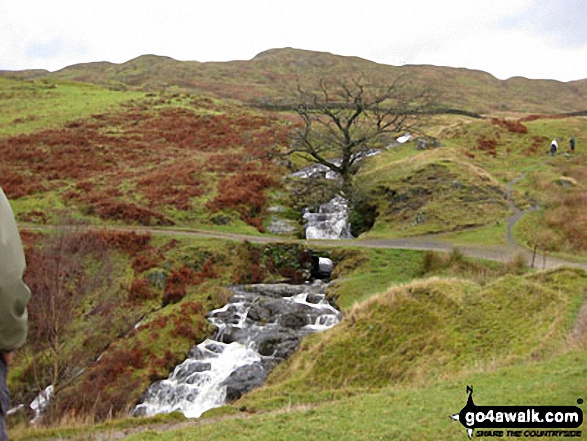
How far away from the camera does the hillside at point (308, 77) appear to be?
11706 cm

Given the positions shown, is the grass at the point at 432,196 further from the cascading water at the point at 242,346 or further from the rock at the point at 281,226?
the cascading water at the point at 242,346

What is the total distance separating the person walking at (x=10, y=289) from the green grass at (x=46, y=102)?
2083 inches

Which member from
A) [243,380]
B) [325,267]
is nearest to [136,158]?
[325,267]

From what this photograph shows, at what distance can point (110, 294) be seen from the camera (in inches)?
875

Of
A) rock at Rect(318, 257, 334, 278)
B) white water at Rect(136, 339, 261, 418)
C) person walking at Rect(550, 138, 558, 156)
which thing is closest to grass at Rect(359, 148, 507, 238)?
rock at Rect(318, 257, 334, 278)

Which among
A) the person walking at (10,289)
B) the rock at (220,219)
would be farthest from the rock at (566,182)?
the person walking at (10,289)

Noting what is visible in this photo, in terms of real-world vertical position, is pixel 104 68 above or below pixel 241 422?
above

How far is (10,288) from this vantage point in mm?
2482

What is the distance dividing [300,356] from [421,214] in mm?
16820

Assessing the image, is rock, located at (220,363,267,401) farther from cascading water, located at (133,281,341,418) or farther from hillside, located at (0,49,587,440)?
hillside, located at (0,49,587,440)

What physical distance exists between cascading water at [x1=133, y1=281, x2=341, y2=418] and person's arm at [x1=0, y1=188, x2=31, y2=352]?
12.4 meters

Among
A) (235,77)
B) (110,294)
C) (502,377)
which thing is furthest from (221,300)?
(235,77)

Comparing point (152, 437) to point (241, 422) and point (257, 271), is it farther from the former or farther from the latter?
point (257, 271)

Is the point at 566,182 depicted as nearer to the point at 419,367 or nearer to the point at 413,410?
the point at 419,367
